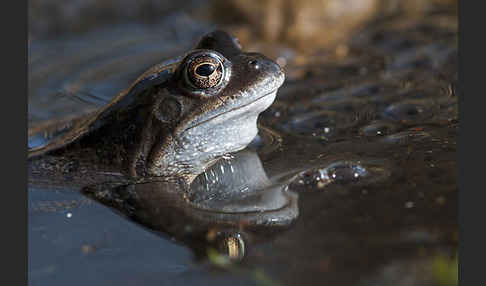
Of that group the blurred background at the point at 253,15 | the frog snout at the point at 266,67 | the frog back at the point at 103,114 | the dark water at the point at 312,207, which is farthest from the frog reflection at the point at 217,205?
the blurred background at the point at 253,15

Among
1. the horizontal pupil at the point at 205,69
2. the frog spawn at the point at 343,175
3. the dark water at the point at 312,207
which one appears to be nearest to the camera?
the dark water at the point at 312,207

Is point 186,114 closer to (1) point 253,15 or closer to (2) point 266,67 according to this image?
(2) point 266,67

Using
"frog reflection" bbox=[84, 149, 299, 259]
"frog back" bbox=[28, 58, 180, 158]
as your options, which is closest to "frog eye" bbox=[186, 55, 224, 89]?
"frog back" bbox=[28, 58, 180, 158]

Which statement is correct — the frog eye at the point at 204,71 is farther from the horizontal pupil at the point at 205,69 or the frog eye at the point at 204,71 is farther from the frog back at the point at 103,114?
the frog back at the point at 103,114

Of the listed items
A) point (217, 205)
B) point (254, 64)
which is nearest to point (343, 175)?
point (217, 205)

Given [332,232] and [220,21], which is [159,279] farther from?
[220,21]

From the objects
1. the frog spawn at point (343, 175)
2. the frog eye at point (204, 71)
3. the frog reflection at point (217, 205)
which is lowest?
the frog reflection at point (217, 205)
